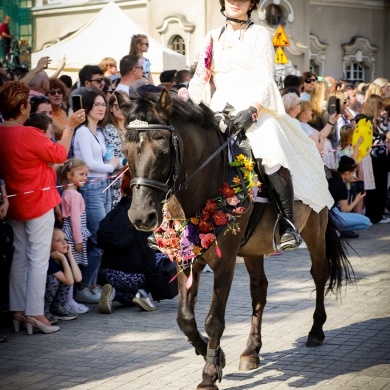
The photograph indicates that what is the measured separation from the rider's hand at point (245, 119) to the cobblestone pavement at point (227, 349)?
2021mm

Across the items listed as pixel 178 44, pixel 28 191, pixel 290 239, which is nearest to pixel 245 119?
pixel 290 239

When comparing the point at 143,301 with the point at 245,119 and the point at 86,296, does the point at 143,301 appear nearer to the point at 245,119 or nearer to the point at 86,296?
the point at 86,296

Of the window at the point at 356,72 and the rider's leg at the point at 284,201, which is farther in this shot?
the window at the point at 356,72

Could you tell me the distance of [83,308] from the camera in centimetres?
1018

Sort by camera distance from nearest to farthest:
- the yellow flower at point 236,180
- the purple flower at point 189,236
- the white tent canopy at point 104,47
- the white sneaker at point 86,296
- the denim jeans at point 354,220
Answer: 1. the purple flower at point 189,236
2. the yellow flower at point 236,180
3. the white sneaker at point 86,296
4. the denim jeans at point 354,220
5. the white tent canopy at point 104,47

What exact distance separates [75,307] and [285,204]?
331cm

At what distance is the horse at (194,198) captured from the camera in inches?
247

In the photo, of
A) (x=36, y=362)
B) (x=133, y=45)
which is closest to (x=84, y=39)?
(x=133, y=45)

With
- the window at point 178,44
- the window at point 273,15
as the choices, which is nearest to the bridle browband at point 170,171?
the window at point 178,44

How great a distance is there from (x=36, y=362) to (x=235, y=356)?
5.65 ft

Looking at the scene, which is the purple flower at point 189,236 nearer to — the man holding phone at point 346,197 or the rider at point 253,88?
the rider at point 253,88

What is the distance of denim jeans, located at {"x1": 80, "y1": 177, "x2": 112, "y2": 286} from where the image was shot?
10.9 metres

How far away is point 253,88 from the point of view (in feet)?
25.0

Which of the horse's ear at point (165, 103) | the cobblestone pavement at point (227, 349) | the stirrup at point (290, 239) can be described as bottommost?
the cobblestone pavement at point (227, 349)
